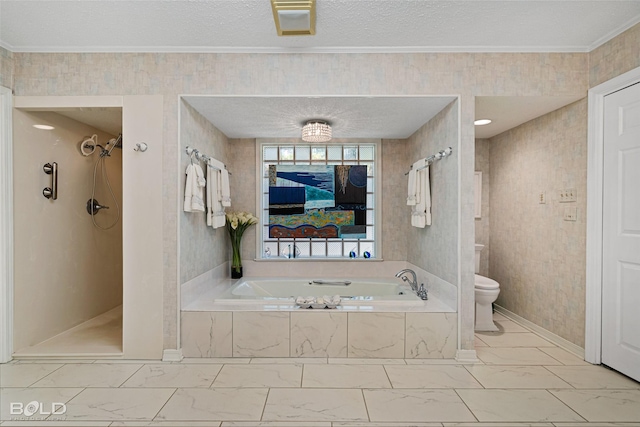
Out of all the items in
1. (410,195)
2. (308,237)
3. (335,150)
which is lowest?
(308,237)

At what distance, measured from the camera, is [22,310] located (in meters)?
2.86

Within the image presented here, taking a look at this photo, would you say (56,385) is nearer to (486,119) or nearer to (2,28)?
(2,28)

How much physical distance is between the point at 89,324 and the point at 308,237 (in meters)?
2.35

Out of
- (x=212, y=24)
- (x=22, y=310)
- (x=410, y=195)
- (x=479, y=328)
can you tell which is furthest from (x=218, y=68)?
(x=479, y=328)

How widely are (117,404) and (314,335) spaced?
1325 mm

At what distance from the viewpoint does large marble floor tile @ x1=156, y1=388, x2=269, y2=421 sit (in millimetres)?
2021

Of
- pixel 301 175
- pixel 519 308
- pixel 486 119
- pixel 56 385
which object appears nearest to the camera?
pixel 56 385

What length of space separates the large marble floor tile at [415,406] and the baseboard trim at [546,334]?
4.34 feet

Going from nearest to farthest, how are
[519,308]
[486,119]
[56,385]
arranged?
1. [56,385]
2. [486,119]
3. [519,308]

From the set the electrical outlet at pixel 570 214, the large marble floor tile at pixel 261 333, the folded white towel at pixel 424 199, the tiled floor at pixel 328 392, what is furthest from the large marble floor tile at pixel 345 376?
the electrical outlet at pixel 570 214

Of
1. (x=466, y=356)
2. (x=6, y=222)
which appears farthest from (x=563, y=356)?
(x=6, y=222)

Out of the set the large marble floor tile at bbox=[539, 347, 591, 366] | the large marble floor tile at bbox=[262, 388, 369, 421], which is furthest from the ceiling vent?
the large marble floor tile at bbox=[539, 347, 591, 366]

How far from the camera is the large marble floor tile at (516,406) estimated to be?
6.63 feet

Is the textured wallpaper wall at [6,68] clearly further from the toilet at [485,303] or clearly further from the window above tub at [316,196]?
the toilet at [485,303]
